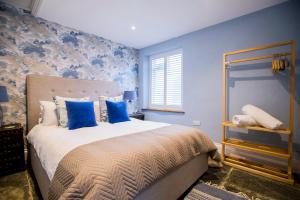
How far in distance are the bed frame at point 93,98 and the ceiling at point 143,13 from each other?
106 centimetres

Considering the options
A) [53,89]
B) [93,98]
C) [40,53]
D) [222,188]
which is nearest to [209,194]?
[222,188]

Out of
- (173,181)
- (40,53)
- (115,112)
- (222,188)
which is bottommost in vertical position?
(222,188)

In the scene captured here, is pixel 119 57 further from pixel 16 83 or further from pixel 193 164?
pixel 193 164

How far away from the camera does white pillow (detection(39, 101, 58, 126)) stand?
219 centimetres

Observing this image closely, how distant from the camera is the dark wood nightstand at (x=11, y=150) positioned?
1.98 meters

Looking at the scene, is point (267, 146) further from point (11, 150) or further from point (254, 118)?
point (11, 150)

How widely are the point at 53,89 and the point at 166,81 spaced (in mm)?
2407

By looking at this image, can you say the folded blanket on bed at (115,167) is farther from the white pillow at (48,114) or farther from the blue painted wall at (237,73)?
the blue painted wall at (237,73)

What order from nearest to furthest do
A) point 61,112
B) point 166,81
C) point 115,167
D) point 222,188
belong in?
point 115,167 → point 222,188 → point 61,112 → point 166,81

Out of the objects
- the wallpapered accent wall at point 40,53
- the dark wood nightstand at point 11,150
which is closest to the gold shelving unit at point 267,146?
the wallpapered accent wall at point 40,53

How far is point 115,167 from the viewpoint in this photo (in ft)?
3.27

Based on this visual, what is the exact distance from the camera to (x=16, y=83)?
234 centimetres

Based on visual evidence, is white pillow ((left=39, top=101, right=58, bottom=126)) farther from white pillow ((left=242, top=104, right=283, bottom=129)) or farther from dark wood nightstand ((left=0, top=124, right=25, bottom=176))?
white pillow ((left=242, top=104, right=283, bottom=129))

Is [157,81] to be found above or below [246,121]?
above
